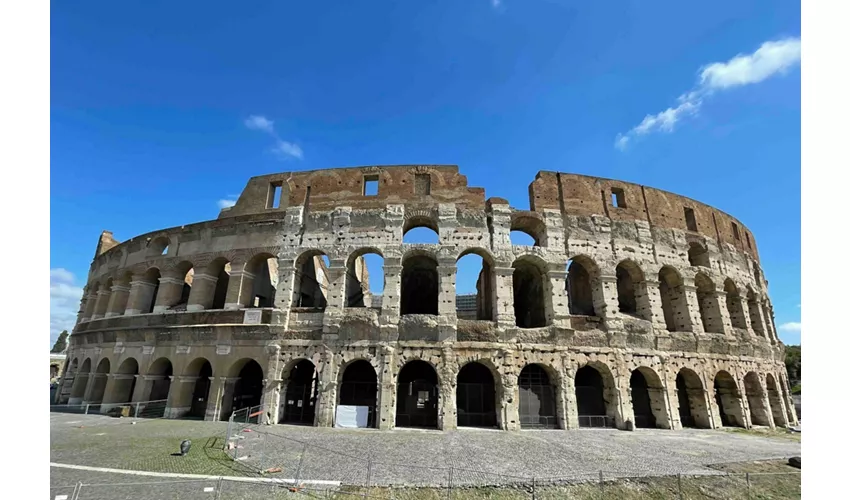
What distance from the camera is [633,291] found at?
1948 cm

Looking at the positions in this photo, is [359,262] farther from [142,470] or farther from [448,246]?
[142,470]

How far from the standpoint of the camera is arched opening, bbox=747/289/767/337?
72.6 ft

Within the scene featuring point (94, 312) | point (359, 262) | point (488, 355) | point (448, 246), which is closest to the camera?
point (488, 355)

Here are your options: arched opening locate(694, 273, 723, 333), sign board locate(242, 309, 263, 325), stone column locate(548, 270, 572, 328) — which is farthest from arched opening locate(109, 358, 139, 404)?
arched opening locate(694, 273, 723, 333)

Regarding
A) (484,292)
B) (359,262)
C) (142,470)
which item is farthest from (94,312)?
(484,292)

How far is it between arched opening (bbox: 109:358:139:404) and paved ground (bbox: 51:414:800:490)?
116 inches

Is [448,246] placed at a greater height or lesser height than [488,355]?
greater

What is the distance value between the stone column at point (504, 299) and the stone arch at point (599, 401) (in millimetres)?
4061

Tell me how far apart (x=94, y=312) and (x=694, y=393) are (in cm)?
3217

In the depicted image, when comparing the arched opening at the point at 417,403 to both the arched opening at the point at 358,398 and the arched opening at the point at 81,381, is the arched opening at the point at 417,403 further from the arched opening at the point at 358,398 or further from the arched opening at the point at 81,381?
the arched opening at the point at 81,381

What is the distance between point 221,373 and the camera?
16.7m

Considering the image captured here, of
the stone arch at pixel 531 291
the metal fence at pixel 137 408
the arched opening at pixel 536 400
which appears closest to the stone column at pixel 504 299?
the stone arch at pixel 531 291

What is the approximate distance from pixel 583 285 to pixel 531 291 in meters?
2.76

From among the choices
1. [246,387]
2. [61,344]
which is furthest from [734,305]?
[61,344]
